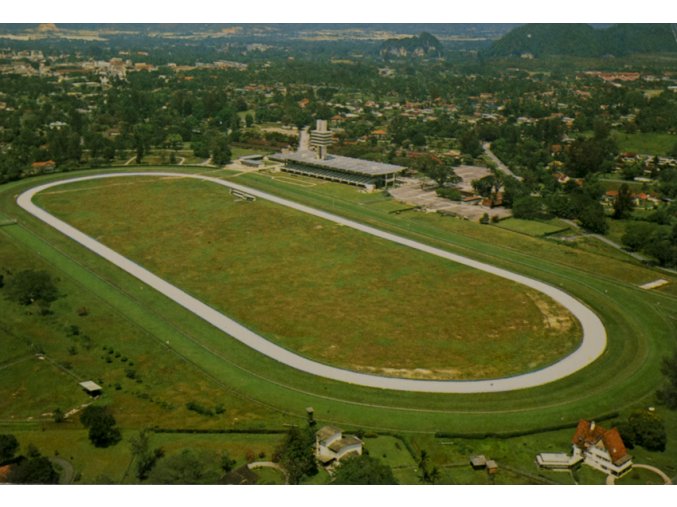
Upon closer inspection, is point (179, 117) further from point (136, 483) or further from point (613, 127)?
point (136, 483)

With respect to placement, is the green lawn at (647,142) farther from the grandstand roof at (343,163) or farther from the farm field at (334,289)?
the farm field at (334,289)

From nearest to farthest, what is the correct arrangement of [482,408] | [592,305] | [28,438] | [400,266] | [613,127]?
[28,438] → [482,408] → [592,305] → [400,266] → [613,127]

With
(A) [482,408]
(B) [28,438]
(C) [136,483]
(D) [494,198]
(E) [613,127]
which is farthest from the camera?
(E) [613,127]

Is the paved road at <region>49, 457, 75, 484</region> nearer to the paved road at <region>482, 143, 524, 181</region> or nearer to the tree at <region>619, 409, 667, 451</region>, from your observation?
the tree at <region>619, 409, 667, 451</region>

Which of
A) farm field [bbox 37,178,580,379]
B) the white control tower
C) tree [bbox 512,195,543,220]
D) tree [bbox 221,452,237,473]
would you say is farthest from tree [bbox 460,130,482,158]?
tree [bbox 221,452,237,473]

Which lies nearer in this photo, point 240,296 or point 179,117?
point 240,296

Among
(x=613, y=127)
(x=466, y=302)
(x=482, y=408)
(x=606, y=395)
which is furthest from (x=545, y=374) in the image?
(x=613, y=127)
